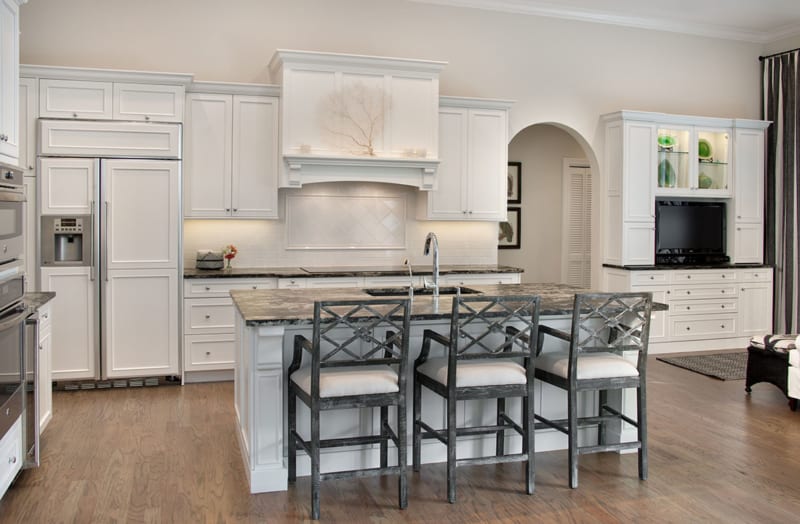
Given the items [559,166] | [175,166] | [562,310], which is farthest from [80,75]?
[559,166]

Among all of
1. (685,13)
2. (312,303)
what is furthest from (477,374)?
(685,13)

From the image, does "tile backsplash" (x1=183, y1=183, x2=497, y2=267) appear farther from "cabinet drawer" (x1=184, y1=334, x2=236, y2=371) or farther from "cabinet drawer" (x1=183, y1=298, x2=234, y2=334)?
"cabinet drawer" (x1=184, y1=334, x2=236, y2=371)

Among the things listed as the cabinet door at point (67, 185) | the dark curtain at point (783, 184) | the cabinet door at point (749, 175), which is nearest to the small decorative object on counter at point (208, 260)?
the cabinet door at point (67, 185)

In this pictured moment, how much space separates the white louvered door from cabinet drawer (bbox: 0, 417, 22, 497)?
6.59 m

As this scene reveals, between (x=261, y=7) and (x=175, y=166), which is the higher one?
(x=261, y=7)

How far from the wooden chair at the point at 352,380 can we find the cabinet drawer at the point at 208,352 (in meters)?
2.41

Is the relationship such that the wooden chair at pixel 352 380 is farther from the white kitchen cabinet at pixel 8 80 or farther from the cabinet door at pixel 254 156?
the cabinet door at pixel 254 156

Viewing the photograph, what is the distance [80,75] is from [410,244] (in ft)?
10.4

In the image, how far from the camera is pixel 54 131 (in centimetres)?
526

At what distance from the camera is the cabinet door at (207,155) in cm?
581

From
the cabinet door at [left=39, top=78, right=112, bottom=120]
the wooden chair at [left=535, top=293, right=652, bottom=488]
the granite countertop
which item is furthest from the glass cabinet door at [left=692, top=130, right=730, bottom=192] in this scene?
the cabinet door at [left=39, top=78, right=112, bottom=120]

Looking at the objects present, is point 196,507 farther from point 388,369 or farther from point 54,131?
point 54,131

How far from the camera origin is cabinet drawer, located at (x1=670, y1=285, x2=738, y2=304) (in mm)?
7100

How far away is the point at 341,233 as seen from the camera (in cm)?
658
